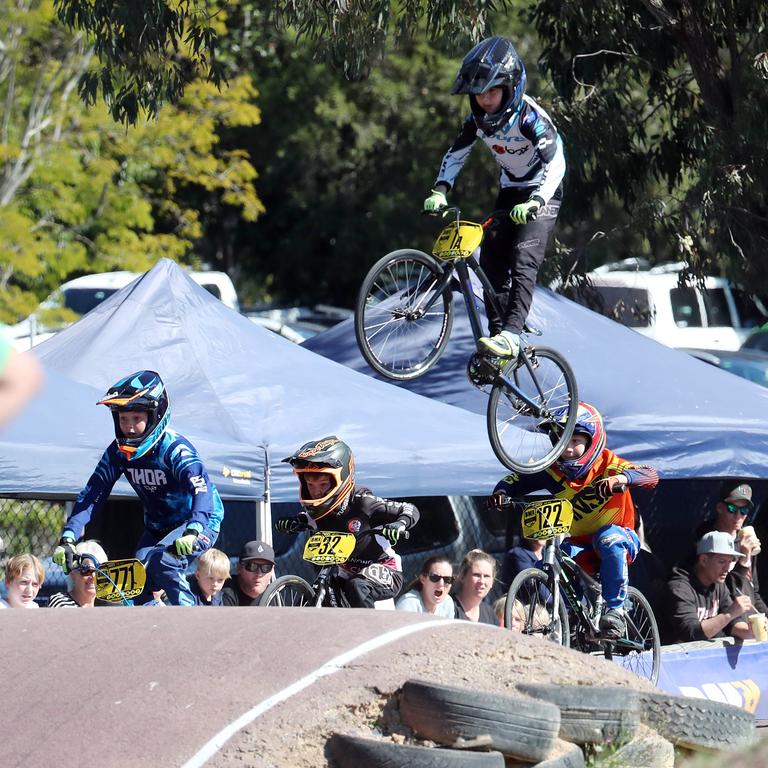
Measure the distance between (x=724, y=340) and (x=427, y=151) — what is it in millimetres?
10519

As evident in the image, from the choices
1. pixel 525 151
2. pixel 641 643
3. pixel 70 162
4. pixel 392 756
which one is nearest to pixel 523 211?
pixel 525 151

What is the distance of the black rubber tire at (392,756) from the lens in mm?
4723

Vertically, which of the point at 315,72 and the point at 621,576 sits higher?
the point at 315,72

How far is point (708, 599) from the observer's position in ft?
33.9

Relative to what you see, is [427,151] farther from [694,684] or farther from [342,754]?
[342,754]

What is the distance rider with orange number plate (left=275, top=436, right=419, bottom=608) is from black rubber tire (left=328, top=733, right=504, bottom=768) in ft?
10.6

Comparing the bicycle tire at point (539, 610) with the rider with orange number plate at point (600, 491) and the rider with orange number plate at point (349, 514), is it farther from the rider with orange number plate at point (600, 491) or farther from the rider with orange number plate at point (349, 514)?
the rider with orange number plate at point (349, 514)

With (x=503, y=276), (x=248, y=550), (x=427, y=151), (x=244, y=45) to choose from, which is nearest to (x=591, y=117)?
(x=503, y=276)

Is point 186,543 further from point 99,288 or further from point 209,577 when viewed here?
point 99,288

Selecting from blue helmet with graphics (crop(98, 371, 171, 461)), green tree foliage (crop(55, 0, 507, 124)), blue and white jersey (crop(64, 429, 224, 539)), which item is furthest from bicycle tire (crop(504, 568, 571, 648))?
green tree foliage (crop(55, 0, 507, 124))

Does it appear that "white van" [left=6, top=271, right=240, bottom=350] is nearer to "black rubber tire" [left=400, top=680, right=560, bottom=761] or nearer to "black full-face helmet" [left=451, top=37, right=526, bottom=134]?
"black full-face helmet" [left=451, top=37, right=526, bottom=134]

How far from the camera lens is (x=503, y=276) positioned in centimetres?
852

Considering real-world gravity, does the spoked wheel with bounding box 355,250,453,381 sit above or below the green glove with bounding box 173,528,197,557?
above

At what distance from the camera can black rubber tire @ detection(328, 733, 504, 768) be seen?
4.72 metres
